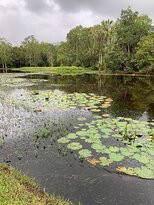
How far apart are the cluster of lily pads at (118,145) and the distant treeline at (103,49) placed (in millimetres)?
40300

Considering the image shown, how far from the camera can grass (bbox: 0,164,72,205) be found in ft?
18.5

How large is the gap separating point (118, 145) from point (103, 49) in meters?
65.6

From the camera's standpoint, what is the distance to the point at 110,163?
900 centimetres

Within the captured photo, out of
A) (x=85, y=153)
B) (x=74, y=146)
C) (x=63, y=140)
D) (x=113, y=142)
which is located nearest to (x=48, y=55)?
(x=63, y=140)

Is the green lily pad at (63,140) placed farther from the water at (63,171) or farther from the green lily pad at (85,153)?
the green lily pad at (85,153)

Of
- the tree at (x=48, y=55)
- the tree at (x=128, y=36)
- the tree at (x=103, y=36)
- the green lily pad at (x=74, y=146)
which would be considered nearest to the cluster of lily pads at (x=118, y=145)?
the green lily pad at (x=74, y=146)

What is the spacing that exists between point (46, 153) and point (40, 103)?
10.0 metres

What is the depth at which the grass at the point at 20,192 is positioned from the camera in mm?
5629

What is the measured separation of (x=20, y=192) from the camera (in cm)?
617

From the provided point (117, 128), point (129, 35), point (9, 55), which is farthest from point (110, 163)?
point (9, 55)

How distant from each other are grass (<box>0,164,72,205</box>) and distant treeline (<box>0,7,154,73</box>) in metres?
47.0

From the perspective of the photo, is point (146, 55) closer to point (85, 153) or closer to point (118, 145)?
point (118, 145)

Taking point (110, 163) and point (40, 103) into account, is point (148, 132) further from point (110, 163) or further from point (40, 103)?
point (40, 103)

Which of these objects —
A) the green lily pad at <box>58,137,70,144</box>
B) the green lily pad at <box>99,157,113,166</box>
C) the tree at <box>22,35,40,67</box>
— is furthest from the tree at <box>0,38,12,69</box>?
the green lily pad at <box>99,157,113,166</box>
